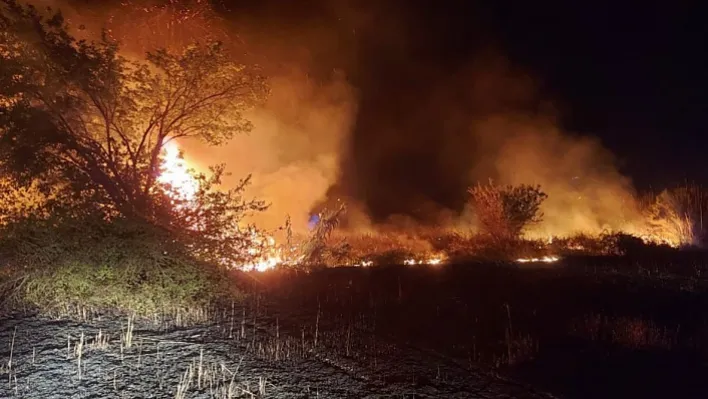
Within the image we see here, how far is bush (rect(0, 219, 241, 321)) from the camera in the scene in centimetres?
823

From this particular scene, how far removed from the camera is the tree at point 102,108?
9.20 m

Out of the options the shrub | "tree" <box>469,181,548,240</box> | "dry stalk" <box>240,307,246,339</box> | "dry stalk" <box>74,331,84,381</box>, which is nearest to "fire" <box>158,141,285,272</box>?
"dry stalk" <box>240,307,246,339</box>

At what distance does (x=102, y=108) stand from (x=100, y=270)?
3420 millimetres

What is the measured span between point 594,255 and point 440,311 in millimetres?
7259

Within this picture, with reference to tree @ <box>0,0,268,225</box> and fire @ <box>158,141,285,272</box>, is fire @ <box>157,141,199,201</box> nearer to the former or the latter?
fire @ <box>158,141,285,272</box>

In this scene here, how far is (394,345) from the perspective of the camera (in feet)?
23.5

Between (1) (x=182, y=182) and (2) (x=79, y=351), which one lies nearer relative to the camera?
(2) (x=79, y=351)

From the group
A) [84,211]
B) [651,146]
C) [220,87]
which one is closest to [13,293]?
[84,211]

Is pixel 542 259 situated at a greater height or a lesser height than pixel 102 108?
lesser

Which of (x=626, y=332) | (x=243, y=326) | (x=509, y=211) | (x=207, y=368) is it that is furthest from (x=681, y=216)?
(x=207, y=368)

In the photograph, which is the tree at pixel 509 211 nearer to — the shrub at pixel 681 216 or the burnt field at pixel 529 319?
the burnt field at pixel 529 319

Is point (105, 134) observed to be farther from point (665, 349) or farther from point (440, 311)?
point (665, 349)

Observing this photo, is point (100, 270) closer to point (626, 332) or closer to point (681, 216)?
point (626, 332)

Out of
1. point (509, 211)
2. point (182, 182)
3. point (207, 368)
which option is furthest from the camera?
point (509, 211)
